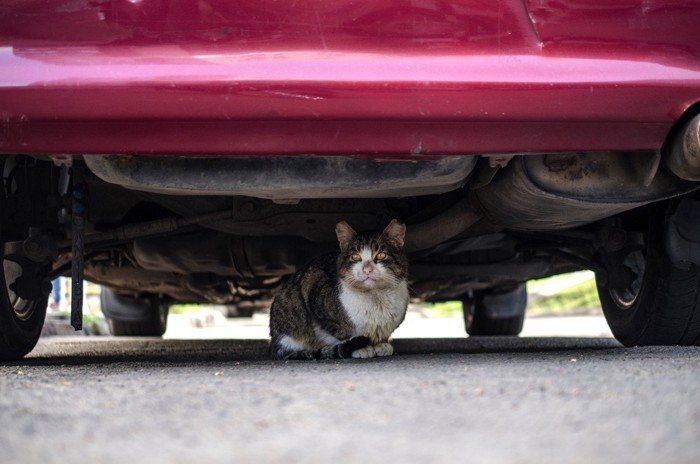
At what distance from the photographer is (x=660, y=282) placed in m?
3.33

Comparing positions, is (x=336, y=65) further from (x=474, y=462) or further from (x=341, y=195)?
(x=474, y=462)

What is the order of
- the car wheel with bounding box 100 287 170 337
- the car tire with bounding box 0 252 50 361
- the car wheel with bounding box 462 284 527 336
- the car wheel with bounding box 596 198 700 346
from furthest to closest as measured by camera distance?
the car wheel with bounding box 100 287 170 337
the car wheel with bounding box 462 284 527 336
the car tire with bounding box 0 252 50 361
the car wheel with bounding box 596 198 700 346

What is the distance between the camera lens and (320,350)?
360 centimetres

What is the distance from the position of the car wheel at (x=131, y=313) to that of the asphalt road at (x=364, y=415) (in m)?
3.96

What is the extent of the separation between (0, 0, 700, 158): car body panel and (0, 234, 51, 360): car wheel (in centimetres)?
106

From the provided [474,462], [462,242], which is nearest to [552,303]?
[462,242]

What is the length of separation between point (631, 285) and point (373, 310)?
113 cm

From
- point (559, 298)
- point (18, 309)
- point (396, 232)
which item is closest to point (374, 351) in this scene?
point (396, 232)

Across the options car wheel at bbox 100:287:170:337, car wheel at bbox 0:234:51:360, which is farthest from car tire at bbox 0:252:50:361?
car wheel at bbox 100:287:170:337

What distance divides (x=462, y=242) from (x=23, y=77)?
2.06 metres

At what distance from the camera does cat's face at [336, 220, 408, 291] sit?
11.8 feet

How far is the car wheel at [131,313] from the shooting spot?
6.61 meters

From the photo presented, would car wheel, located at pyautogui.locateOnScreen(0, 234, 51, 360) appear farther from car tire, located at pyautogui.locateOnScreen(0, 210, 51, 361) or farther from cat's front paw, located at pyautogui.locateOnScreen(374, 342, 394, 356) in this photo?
cat's front paw, located at pyautogui.locateOnScreen(374, 342, 394, 356)

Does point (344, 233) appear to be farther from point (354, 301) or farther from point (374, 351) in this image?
point (374, 351)
